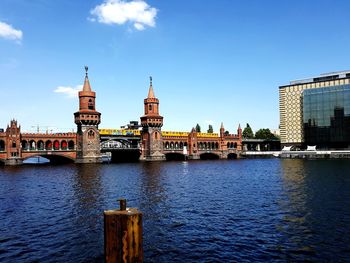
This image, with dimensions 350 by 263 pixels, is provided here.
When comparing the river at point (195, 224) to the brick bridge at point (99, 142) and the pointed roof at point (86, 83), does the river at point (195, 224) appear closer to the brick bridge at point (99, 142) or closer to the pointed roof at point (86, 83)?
the brick bridge at point (99, 142)

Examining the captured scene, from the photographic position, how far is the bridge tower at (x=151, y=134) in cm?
14475

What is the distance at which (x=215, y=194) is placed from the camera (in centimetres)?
4506

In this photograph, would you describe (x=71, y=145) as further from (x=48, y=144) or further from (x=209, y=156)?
(x=209, y=156)

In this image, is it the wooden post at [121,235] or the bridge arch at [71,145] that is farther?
the bridge arch at [71,145]

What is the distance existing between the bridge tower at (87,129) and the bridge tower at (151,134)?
24.4 m

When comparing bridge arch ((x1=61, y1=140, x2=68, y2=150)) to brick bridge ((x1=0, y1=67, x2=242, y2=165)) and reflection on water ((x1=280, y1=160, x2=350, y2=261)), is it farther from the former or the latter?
reflection on water ((x1=280, y1=160, x2=350, y2=261))

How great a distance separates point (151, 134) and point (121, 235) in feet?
438

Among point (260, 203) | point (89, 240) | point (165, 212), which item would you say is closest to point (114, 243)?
point (89, 240)

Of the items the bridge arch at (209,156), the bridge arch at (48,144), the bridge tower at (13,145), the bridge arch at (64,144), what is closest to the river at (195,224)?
the bridge tower at (13,145)

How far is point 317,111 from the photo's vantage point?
166375 mm

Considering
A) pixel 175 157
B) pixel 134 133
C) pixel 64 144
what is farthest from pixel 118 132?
pixel 175 157

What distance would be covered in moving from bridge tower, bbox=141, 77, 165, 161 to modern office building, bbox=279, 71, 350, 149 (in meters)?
78.9

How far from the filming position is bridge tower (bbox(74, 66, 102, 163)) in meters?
125

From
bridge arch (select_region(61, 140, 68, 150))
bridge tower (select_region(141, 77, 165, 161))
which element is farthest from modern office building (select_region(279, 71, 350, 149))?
bridge arch (select_region(61, 140, 68, 150))
